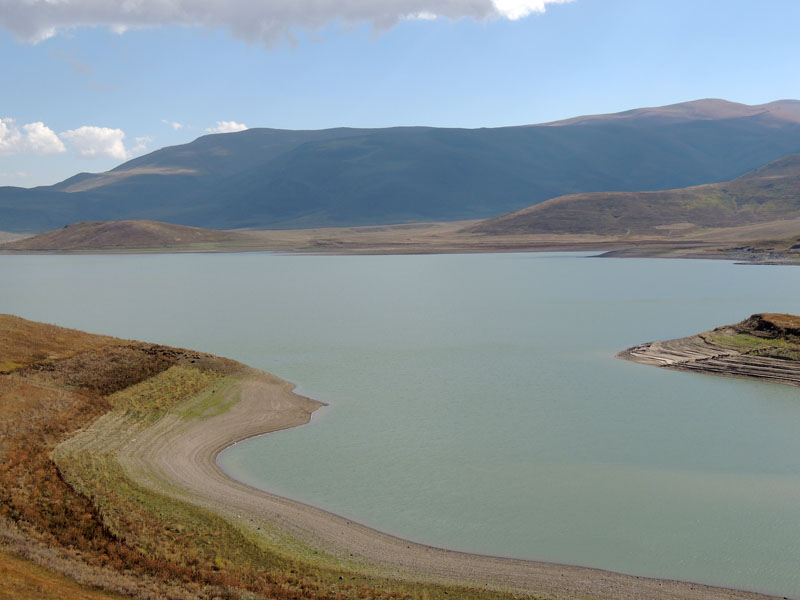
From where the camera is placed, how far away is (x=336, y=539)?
1009 inches

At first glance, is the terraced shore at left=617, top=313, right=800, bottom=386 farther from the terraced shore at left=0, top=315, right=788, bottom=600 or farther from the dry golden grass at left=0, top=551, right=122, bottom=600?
the dry golden grass at left=0, top=551, right=122, bottom=600

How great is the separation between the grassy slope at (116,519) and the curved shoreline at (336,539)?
738mm

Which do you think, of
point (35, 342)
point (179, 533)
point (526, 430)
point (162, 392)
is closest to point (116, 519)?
point (179, 533)

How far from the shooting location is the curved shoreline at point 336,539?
22.3 meters

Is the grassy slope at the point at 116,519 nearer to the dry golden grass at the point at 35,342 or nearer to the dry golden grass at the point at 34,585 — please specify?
the dry golden grass at the point at 34,585

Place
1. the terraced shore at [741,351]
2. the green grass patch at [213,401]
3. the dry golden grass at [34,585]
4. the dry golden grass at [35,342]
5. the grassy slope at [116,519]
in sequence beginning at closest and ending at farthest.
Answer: the dry golden grass at [34,585] → the grassy slope at [116,519] → the green grass patch at [213,401] → the dry golden grass at [35,342] → the terraced shore at [741,351]

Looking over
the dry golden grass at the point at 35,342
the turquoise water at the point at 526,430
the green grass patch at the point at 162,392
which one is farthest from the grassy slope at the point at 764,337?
the dry golden grass at the point at 35,342

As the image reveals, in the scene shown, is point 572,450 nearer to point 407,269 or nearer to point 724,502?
point 724,502

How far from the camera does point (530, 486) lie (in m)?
31.2

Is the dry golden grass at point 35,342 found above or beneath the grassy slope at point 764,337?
above

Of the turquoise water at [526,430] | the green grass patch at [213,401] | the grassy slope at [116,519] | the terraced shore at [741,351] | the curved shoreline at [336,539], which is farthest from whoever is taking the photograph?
the terraced shore at [741,351]

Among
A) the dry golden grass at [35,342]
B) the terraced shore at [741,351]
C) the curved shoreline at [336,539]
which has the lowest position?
the curved shoreline at [336,539]

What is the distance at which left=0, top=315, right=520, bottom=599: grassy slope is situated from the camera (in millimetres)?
20828

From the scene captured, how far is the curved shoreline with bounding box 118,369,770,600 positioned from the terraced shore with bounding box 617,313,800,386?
32.6 m
